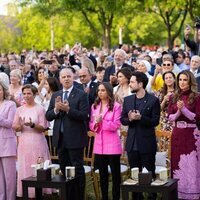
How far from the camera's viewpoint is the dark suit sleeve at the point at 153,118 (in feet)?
27.8

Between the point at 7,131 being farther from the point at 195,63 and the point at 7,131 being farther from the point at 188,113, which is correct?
the point at 195,63

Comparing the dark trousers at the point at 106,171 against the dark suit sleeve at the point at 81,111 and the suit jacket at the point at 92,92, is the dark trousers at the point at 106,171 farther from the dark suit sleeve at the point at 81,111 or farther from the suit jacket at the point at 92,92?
the suit jacket at the point at 92,92

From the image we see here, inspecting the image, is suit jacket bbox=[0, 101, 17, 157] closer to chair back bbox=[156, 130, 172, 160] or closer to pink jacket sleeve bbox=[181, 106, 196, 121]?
chair back bbox=[156, 130, 172, 160]

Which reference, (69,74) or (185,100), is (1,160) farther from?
(185,100)

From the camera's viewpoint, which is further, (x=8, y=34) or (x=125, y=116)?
(x=8, y=34)

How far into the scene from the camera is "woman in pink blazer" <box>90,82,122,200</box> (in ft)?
29.2

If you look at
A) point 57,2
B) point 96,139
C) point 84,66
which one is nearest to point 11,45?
point 57,2

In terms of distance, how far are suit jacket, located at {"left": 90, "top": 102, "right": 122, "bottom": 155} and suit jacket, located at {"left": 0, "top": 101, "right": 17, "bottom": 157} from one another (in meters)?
1.17

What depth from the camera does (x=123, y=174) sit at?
31.1 feet

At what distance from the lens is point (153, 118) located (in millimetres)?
8578

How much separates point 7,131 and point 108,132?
147 cm

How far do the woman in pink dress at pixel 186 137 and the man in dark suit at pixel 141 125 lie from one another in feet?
0.85

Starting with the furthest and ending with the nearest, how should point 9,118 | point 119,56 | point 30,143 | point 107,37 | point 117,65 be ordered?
point 107,37, point 117,65, point 119,56, point 30,143, point 9,118

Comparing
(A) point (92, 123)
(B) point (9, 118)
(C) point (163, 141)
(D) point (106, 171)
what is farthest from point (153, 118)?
(B) point (9, 118)
